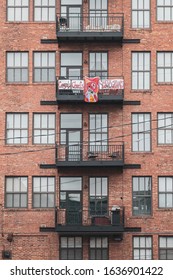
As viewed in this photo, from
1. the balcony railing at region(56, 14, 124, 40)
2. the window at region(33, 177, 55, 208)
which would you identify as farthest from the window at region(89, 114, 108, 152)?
the balcony railing at region(56, 14, 124, 40)

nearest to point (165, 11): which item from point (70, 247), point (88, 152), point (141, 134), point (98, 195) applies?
point (141, 134)

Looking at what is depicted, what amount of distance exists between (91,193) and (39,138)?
13.1 feet

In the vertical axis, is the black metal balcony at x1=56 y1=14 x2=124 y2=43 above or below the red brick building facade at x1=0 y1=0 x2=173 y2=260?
above

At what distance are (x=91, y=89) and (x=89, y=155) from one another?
3384 mm

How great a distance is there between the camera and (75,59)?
1431 inches

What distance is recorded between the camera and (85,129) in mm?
35844

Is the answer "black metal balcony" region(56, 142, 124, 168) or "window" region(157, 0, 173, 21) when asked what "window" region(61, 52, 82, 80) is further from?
"window" region(157, 0, 173, 21)

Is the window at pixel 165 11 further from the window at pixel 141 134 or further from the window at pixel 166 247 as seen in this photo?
the window at pixel 166 247

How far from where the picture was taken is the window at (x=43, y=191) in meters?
35.5

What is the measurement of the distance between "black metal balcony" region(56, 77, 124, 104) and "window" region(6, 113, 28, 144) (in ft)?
7.75

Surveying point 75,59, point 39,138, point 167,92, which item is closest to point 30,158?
point 39,138

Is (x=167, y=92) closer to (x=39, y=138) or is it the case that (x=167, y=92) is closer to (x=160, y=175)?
(x=160, y=175)

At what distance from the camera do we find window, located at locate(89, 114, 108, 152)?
35.6 metres

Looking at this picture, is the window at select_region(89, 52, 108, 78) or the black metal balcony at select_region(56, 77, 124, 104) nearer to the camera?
the black metal balcony at select_region(56, 77, 124, 104)
